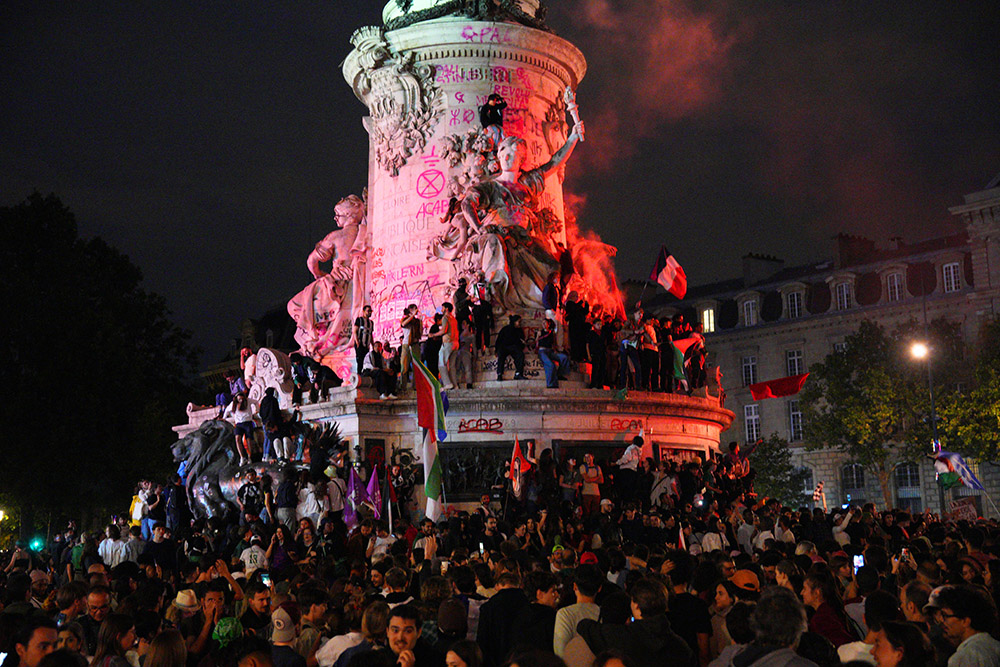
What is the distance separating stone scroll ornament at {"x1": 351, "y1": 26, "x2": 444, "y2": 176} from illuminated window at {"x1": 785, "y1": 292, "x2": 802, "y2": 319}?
3206 cm

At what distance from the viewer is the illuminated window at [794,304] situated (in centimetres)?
5909

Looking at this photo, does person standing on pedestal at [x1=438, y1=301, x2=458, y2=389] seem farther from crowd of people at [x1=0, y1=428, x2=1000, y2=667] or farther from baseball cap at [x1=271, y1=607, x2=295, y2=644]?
baseball cap at [x1=271, y1=607, x2=295, y2=644]

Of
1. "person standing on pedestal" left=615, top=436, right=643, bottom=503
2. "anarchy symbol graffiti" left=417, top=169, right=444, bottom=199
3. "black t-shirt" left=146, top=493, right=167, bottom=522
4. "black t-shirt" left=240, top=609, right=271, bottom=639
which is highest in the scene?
"anarchy symbol graffiti" left=417, top=169, right=444, bottom=199

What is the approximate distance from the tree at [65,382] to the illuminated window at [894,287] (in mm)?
33997

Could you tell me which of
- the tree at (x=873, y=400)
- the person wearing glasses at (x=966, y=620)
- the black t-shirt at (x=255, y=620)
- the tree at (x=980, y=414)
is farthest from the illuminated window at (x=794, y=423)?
the person wearing glasses at (x=966, y=620)

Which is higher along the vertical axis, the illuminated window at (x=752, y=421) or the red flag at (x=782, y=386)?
the illuminated window at (x=752, y=421)

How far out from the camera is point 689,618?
836 centimetres

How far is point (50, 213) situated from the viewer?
44.7 meters

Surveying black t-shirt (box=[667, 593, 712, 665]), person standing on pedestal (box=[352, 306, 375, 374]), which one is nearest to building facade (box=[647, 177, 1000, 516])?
person standing on pedestal (box=[352, 306, 375, 374])

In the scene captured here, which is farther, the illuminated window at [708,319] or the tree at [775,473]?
the illuminated window at [708,319]

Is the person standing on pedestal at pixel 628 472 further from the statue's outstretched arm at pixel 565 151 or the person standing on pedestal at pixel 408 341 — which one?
the statue's outstretched arm at pixel 565 151

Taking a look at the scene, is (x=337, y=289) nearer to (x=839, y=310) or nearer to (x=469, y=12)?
(x=469, y=12)

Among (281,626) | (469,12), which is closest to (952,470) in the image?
(469,12)

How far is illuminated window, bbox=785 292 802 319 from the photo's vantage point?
59.1 metres
